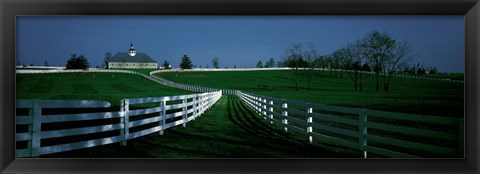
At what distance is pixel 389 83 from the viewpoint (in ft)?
21.4

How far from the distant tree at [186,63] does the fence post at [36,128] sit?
6.93 feet

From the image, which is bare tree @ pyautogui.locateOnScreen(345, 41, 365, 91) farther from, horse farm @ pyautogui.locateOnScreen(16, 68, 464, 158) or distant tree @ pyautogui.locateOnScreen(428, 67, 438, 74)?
Answer: distant tree @ pyautogui.locateOnScreen(428, 67, 438, 74)

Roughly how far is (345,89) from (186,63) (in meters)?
2.60

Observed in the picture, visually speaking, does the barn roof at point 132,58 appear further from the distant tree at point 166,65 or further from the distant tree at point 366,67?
the distant tree at point 366,67

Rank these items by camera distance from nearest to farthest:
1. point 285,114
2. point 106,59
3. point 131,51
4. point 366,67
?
1. point 131,51
2. point 106,59
3. point 366,67
4. point 285,114

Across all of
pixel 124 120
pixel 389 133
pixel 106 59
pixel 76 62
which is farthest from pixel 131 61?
pixel 389 133

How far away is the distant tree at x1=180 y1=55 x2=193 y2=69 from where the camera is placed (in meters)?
6.45

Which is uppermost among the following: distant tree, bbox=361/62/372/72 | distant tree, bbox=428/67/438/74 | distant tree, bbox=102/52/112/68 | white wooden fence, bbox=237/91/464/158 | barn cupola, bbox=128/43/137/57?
barn cupola, bbox=128/43/137/57

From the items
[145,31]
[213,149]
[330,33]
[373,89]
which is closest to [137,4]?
[145,31]

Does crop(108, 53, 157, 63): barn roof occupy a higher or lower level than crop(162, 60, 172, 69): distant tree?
higher

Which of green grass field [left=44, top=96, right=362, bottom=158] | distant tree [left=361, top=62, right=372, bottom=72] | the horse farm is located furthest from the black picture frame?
distant tree [left=361, top=62, right=372, bottom=72]

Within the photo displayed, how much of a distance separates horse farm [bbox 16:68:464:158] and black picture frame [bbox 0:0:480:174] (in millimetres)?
158

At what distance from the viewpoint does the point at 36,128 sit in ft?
16.6

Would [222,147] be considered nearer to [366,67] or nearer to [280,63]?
[280,63]
